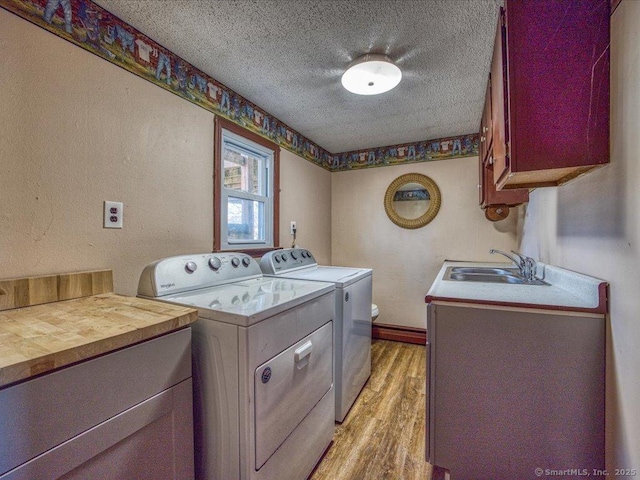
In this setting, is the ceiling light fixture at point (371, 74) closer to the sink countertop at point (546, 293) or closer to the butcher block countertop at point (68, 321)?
the sink countertop at point (546, 293)

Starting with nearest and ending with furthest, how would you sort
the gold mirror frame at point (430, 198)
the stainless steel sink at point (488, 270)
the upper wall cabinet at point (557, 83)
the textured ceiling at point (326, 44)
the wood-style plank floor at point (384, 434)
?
the upper wall cabinet at point (557, 83), the textured ceiling at point (326, 44), the wood-style plank floor at point (384, 434), the stainless steel sink at point (488, 270), the gold mirror frame at point (430, 198)

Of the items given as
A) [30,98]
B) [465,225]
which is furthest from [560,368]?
[30,98]

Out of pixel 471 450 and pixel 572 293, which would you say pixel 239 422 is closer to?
pixel 471 450

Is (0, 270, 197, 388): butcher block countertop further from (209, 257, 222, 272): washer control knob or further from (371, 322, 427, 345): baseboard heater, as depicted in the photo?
(371, 322, 427, 345): baseboard heater

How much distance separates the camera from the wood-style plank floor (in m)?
1.43

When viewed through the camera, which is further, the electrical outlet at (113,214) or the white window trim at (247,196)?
the white window trim at (247,196)

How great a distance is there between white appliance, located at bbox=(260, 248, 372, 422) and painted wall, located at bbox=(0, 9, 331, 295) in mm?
596

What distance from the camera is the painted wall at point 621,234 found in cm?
82

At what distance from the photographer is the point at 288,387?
1.18 m

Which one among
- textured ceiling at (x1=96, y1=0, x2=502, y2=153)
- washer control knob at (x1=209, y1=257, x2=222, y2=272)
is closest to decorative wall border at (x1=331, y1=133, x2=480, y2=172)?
textured ceiling at (x1=96, y1=0, x2=502, y2=153)

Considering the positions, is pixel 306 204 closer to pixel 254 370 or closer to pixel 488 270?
pixel 488 270

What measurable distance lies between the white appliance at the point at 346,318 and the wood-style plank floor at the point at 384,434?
115mm

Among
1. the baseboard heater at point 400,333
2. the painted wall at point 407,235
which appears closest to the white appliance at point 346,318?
the baseboard heater at point 400,333

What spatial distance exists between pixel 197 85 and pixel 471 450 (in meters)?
2.37
